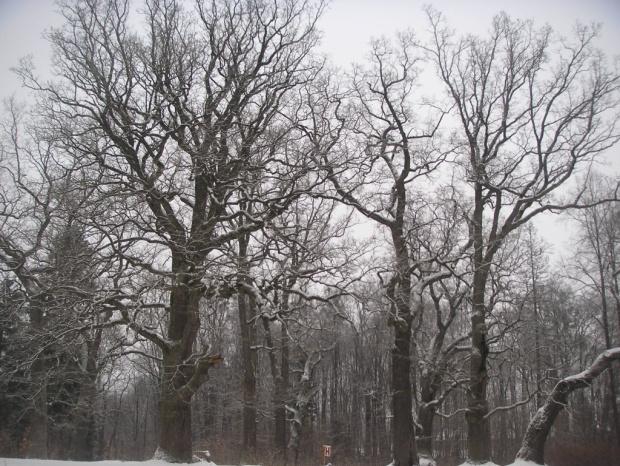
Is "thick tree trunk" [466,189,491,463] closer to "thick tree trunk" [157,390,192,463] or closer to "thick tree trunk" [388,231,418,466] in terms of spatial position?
"thick tree trunk" [388,231,418,466]

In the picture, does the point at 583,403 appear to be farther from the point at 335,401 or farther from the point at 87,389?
the point at 87,389

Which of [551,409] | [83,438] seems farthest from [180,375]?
[83,438]

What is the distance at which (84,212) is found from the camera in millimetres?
11273

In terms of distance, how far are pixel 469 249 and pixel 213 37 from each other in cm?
1198

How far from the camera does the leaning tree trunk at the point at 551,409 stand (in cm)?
1470

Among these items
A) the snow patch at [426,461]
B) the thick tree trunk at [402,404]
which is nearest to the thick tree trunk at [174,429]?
the thick tree trunk at [402,404]

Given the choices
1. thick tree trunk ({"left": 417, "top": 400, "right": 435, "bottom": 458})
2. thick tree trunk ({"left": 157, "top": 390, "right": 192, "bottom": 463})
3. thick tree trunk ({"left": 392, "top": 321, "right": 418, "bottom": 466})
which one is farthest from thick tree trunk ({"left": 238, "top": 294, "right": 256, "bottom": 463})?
thick tree trunk ({"left": 417, "top": 400, "right": 435, "bottom": 458})

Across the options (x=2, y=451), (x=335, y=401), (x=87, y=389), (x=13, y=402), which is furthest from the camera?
(x=335, y=401)

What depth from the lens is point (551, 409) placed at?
1502 centimetres

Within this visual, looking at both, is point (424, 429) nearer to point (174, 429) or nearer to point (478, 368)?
point (478, 368)

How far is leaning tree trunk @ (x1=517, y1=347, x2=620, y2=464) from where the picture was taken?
1470cm

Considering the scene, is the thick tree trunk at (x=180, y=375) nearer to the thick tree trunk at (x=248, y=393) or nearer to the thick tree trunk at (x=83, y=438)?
the thick tree trunk at (x=248, y=393)

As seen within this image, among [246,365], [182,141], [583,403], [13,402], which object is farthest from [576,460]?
[13,402]

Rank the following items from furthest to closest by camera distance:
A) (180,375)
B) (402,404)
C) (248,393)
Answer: (248,393) → (402,404) → (180,375)
